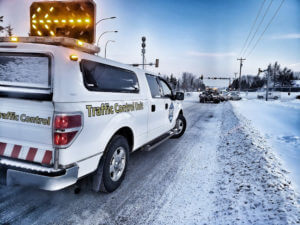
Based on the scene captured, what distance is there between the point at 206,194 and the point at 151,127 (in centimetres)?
177

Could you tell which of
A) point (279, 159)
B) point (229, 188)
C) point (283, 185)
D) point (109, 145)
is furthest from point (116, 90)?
point (279, 159)

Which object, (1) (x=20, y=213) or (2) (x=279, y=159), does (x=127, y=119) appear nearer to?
(1) (x=20, y=213)

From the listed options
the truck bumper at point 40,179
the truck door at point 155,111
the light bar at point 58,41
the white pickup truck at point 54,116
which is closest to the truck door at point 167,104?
the truck door at point 155,111

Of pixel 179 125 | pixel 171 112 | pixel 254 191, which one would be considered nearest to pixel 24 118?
pixel 254 191

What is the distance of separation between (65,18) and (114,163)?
3.09 m

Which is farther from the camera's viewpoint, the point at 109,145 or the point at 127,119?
the point at 127,119

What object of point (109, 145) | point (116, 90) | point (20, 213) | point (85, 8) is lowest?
point (20, 213)

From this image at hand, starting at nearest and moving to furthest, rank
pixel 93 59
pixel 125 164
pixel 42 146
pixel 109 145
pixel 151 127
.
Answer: pixel 42 146 → pixel 93 59 → pixel 109 145 → pixel 125 164 → pixel 151 127

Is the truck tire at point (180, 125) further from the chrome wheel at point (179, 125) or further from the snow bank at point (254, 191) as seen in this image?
the snow bank at point (254, 191)

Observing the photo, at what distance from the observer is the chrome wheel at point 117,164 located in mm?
3198

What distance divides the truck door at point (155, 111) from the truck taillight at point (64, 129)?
2.12 meters

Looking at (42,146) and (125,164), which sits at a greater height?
(42,146)

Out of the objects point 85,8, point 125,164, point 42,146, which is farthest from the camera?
point 85,8

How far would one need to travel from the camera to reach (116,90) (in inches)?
126
